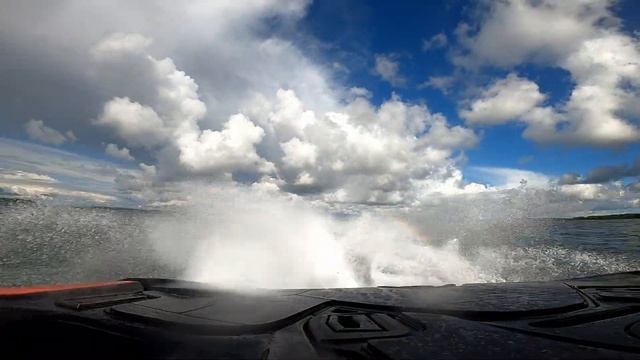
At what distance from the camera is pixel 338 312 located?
3684 millimetres

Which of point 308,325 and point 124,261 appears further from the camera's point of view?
point 124,261

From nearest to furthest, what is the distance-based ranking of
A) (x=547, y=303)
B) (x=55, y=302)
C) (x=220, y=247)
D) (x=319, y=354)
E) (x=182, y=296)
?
(x=319, y=354) → (x=55, y=302) → (x=547, y=303) → (x=182, y=296) → (x=220, y=247)

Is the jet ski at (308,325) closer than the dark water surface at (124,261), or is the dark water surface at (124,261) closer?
the jet ski at (308,325)

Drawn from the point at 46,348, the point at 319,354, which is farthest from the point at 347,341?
the point at 46,348

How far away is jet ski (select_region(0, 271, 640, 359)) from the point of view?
256cm

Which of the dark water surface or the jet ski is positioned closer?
the jet ski

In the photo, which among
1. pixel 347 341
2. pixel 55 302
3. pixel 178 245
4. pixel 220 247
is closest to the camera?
pixel 347 341

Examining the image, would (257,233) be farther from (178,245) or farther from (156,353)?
(156,353)

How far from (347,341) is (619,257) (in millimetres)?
32298

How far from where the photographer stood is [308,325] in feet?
10.3

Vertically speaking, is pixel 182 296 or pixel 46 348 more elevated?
pixel 182 296

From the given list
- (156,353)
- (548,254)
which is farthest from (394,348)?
(548,254)

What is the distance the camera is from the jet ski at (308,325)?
2557 mm

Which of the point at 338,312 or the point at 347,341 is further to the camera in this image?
the point at 338,312
